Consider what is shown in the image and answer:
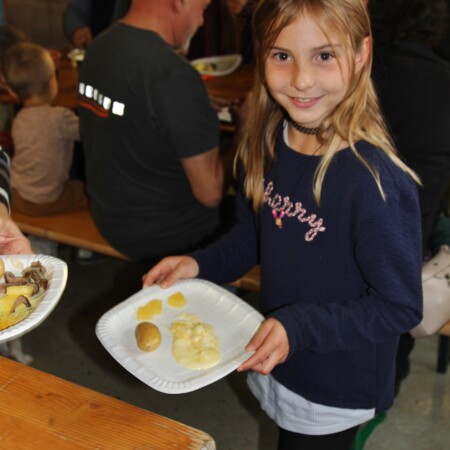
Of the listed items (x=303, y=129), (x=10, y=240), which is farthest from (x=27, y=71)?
(x=303, y=129)

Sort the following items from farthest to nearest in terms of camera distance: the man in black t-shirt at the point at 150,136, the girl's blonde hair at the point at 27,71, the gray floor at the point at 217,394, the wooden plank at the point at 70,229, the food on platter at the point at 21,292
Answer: the girl's blonde hair at the point at 27,71, the wooden plank at the point at 70,229, the gray floor at the point at 217,394, the man in black t-shirt at the point at 150,136, the food on platter at the point at 21,292

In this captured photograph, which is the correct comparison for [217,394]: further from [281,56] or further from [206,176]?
[281,56]

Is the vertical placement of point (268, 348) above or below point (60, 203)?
above

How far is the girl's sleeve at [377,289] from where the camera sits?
4.11ft

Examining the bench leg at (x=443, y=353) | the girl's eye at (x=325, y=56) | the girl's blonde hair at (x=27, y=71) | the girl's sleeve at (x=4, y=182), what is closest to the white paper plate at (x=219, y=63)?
the girl's blonde hair at (x=27, y=71)

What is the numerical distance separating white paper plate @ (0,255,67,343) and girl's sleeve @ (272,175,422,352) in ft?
1.43

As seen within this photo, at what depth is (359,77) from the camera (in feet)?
4.30

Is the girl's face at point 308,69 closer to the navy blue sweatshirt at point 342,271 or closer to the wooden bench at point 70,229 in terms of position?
the navy blue sweatshirt at point 342,271

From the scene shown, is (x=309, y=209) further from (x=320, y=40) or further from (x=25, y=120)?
(x=25, y=120)

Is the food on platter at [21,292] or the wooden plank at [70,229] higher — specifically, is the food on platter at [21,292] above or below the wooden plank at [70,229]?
above

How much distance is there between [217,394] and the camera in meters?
2.57

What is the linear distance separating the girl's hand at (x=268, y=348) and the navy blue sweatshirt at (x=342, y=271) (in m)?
0.02

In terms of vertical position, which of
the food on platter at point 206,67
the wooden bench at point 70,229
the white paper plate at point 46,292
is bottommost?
the wooden bench at point 70,229

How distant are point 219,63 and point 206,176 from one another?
1.58m
